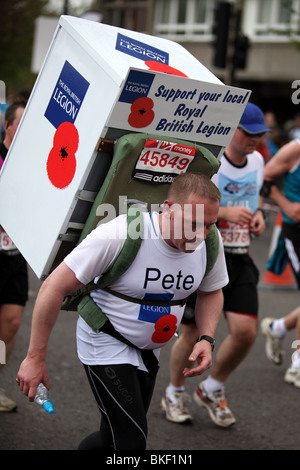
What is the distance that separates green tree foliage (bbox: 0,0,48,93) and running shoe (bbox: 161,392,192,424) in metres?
24.9

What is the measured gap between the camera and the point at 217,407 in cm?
530

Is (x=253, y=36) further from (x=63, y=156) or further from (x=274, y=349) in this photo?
(x=63, y=156)

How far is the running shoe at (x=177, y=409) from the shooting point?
5.25 m

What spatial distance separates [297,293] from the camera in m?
9.80

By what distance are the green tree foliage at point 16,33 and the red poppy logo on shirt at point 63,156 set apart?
1033 inches

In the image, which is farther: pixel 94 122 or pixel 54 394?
pixel 54 394

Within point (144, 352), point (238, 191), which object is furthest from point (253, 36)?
point (144, 352)

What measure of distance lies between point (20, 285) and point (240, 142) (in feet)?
5.36

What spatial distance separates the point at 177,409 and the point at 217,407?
0.27 m

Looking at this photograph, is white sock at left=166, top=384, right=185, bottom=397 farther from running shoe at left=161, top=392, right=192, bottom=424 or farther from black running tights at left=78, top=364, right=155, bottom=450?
black running tights at left=78, top=364, right=155, bottom=450

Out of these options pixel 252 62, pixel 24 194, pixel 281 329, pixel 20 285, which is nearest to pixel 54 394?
pixel 20 285
